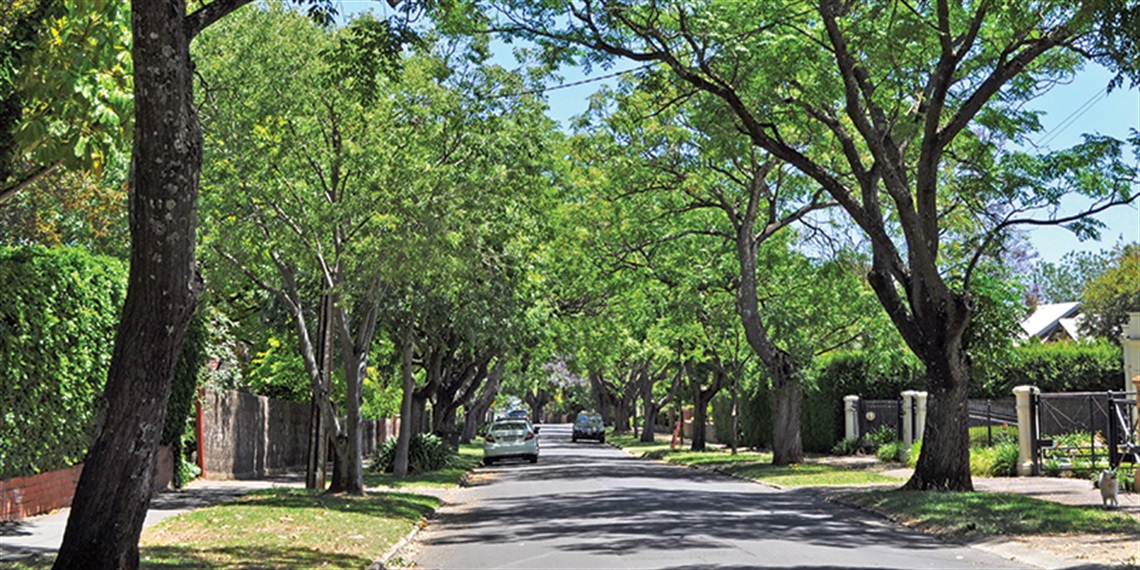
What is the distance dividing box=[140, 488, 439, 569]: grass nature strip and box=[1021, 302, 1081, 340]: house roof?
57.5 meters

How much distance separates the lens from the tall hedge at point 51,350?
1556 cm

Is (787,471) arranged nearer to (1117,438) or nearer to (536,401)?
(1117,438)

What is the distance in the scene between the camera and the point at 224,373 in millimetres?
30562

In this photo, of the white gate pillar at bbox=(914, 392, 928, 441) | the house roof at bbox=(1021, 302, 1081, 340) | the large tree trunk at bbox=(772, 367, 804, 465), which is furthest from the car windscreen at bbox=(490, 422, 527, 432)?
the house roof at bbox=(1021, 302, 1081, 340)

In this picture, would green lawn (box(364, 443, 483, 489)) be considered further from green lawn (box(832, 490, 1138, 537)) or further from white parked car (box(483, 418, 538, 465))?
green lawn (box(832, 490, 1138, 537))

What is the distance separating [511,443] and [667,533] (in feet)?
92.9

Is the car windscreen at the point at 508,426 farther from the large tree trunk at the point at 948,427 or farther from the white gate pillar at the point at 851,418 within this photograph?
the large tree trunk at the point at 948,427

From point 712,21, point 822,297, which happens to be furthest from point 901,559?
point 822,297

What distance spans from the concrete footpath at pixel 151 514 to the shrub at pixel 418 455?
3.97 m

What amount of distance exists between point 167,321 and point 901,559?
830 centimetres

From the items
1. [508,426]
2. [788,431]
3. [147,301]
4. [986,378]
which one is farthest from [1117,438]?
[147,301]

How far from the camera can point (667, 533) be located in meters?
16.2

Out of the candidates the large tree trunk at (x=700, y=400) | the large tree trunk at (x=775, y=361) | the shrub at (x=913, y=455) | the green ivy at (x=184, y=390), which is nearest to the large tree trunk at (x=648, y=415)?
the large tree trunk at (x=700, y=400)

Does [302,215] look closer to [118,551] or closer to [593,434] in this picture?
[118,551]
